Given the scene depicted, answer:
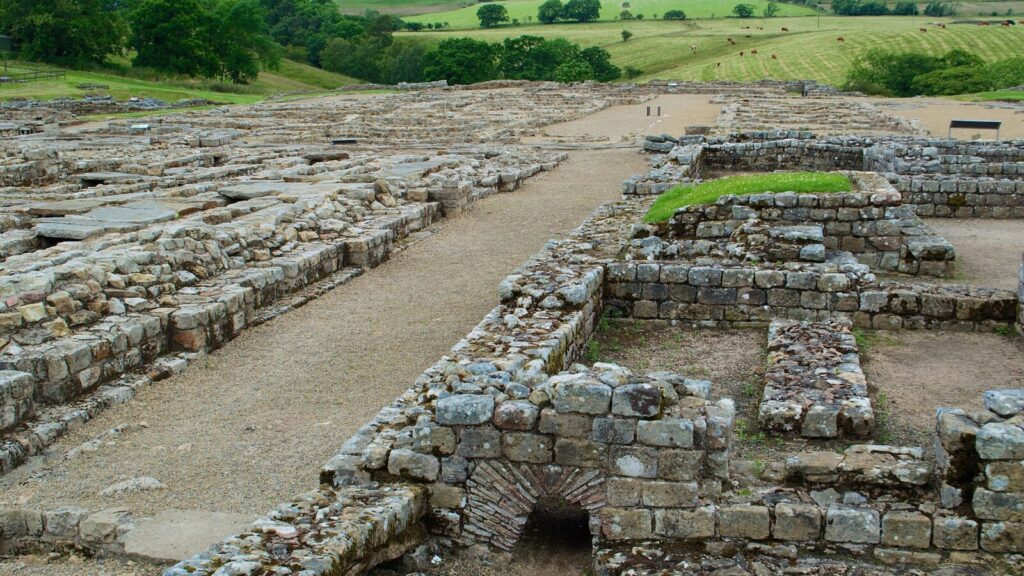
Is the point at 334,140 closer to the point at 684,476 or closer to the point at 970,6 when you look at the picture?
the point at 684,476

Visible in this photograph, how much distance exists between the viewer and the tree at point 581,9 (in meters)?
116

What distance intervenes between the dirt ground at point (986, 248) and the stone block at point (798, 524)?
775 cm

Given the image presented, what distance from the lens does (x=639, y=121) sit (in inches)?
1457

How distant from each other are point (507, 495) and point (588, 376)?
0.96 meters

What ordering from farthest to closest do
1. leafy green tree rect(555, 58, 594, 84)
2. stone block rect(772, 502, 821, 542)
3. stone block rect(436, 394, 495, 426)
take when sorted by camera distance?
leafy green tree rect(555, 58, 594, 84), stone block rect(436, 394, 495, 426), stone block rect(772, 502, 821, 542)

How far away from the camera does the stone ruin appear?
19.1ft

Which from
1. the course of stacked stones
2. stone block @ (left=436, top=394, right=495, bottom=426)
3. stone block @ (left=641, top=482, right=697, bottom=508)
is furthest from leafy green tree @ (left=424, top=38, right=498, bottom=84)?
stone block @ (left=641, top=482, right=697, bottom=508)

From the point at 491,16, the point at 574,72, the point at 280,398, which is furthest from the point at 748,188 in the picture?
the point at 491,16

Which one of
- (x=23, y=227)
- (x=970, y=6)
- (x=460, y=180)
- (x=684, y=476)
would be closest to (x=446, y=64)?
(x=460, y=180)

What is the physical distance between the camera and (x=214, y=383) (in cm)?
941

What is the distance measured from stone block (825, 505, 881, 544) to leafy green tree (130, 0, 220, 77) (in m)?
64.3

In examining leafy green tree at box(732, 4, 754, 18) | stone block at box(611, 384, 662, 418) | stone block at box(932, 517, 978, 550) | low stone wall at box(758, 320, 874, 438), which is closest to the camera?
stone block at box(932, 517, 978, 550)

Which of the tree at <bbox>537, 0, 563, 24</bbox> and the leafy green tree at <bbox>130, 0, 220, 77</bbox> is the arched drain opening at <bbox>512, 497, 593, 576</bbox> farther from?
the tree at <bbox>537, 0, 563, 24</bbox>

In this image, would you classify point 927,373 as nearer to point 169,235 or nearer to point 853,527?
point 853,527
